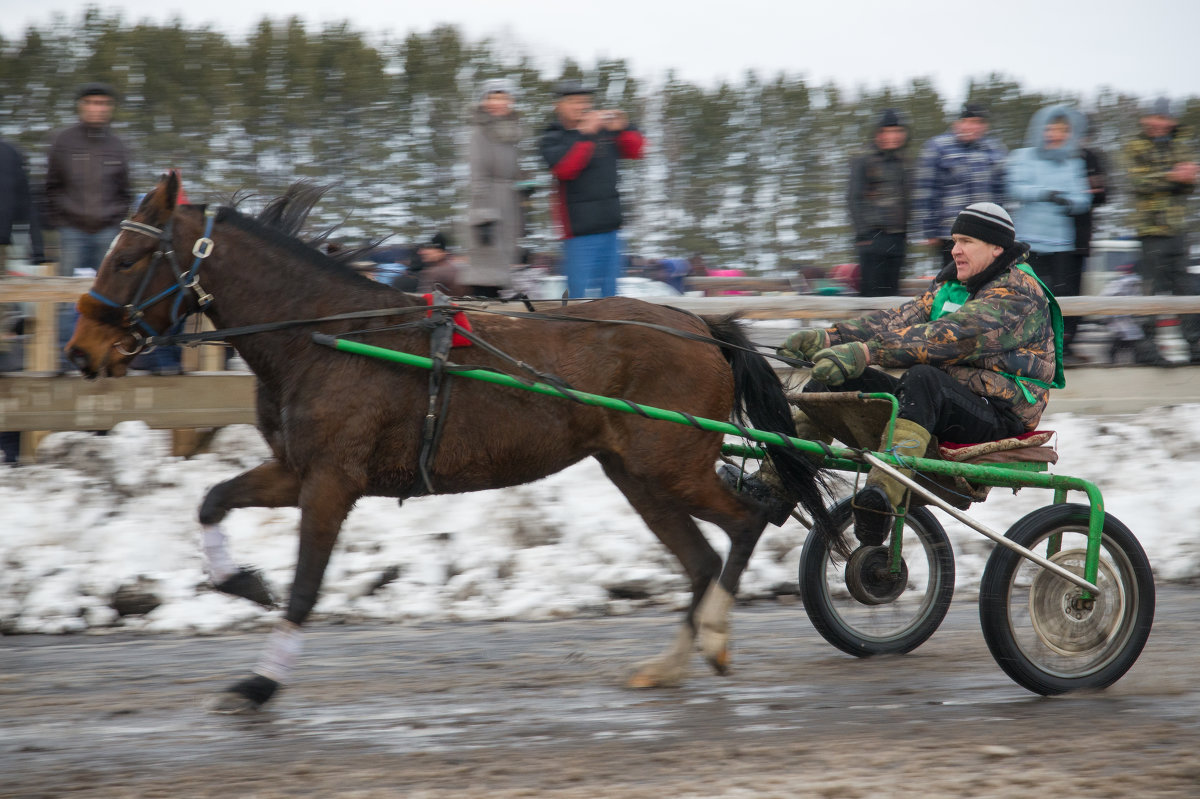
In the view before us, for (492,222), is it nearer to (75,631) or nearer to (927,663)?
(75,631)

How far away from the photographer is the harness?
496cm

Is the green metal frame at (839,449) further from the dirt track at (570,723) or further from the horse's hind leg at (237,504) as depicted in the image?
the dirt track at (570,723)

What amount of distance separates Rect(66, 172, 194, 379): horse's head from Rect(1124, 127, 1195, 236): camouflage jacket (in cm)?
628

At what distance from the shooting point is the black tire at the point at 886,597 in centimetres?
529

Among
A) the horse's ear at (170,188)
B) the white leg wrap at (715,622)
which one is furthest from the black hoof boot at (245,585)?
the white leg wrap at (715,622)

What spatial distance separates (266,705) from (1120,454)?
599 cm

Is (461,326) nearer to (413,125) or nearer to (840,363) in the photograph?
(840,363)

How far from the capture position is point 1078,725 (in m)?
4.28

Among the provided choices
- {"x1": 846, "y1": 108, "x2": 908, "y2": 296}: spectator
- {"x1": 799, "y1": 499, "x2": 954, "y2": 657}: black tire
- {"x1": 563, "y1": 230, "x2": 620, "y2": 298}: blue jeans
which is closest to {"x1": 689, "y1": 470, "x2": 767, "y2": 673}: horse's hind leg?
{"x1": 799, "y1": 499, "x2": 954, "y2": 657}: black tire

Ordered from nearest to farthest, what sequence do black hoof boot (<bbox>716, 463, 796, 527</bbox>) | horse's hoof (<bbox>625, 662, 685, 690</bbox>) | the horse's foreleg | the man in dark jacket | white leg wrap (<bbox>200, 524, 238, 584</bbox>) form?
the horse's foreleg → white leg wrap (<bbox>200, 524, 238, 584</bbox>) → horse's hoof (<bbox>625, 662, 685, 690</bbox>) → black hoof boot (<bbox>716, 463, 796, 527</bbox>) → the man in dark jacket

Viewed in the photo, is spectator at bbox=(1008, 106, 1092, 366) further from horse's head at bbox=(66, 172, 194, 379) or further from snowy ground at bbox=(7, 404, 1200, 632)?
horse's head at bbox=(66, 172, 194, 379)

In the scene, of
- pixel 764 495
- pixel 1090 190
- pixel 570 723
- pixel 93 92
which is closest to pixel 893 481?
pixel 764 495

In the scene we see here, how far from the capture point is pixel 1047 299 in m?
5.03

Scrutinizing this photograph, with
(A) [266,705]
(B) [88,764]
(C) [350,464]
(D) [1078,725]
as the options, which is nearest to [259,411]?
(C) [350,464]
